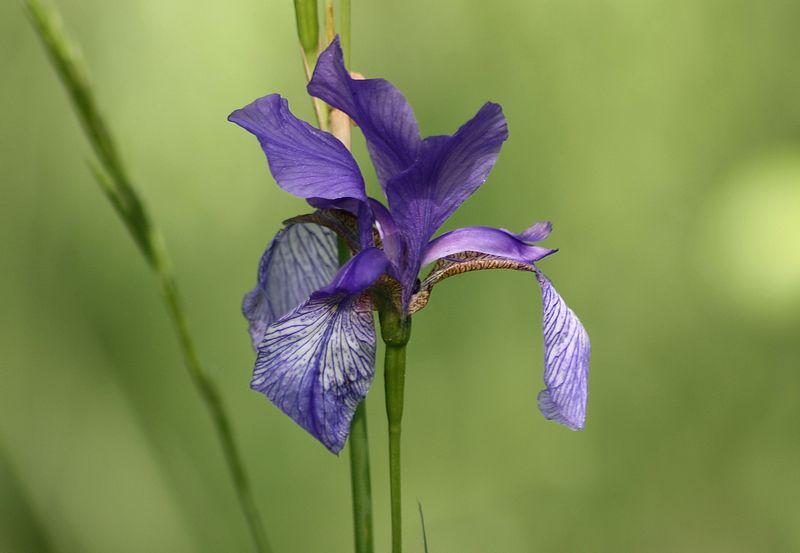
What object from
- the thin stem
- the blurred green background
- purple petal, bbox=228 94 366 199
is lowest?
the blurred green background

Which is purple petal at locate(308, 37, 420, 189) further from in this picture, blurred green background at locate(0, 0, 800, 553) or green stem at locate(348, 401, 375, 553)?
blurred green background at locate(0, 0, 800, 553)

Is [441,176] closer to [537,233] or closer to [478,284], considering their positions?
[537,233]

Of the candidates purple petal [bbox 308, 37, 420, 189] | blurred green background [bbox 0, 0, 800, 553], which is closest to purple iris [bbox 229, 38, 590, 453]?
purple petal [bbox 308, 37, 420, 189]

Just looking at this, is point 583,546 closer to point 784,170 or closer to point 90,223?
point 784,170

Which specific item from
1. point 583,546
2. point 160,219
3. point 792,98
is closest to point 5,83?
point 160,219

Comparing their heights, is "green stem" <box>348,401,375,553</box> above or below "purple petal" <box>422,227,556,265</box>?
below

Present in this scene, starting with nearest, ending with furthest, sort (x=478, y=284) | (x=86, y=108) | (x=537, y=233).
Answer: (x=86, y=108)
(x=537, y=233)
(x=478, y=284)

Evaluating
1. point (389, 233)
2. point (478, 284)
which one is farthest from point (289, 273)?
point (478, 284)

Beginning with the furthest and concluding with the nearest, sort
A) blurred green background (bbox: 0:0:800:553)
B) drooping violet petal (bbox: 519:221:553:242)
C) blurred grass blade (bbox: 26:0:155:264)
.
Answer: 1. blurred green background (bbox: 0:0:800:553)
2. drooping violet petal (bbox: 519:221:553:242)
3. blurred grass blade (bbox: 26:0:155:264)

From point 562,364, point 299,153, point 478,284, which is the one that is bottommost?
point 478,284
